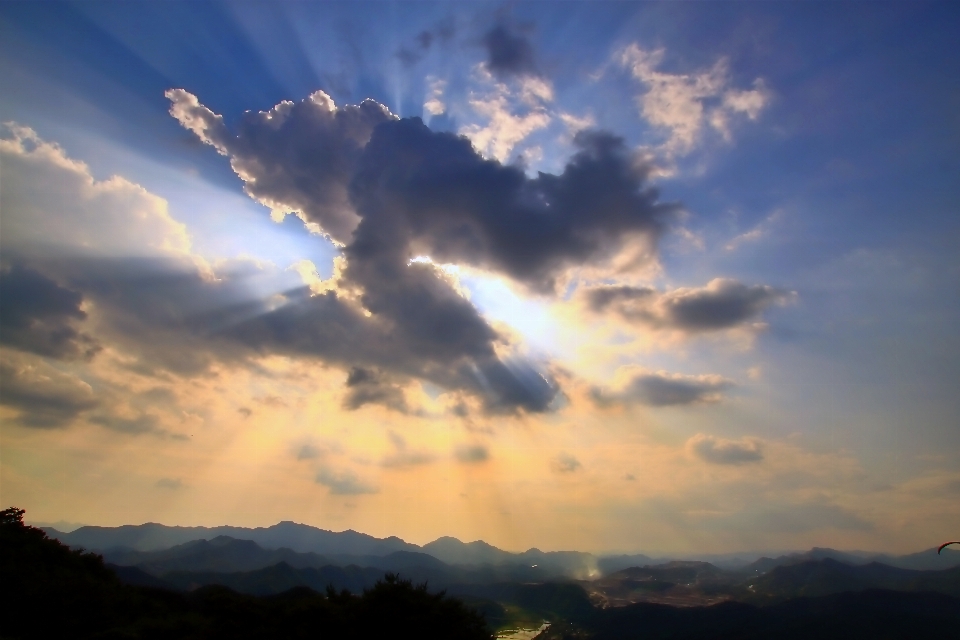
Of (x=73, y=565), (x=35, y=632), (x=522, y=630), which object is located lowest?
(x=522, y=630)

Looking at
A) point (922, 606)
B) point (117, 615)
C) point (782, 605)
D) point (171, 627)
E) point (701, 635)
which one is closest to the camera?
point (171, 627)

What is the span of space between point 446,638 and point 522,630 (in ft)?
559

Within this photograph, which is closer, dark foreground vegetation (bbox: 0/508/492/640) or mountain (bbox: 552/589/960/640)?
dark foreground vegetation (bbox: 0/508/492/640)

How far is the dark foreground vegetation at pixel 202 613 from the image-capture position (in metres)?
43.4

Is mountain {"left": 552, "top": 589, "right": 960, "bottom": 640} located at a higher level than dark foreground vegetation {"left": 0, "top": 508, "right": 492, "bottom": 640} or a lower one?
lower

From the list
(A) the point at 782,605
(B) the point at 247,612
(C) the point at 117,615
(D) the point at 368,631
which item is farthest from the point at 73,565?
(A) the point at 782,605

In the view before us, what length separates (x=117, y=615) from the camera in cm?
5625

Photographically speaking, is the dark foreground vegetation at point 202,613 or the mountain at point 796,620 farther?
the mountain at point 796,620

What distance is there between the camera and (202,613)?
57.0m

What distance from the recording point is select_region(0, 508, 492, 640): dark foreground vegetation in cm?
4344

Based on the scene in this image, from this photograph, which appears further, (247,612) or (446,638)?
(247,612)

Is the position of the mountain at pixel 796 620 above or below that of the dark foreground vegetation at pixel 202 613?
below

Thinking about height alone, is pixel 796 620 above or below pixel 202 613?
below

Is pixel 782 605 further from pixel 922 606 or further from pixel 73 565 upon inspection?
pixel 73 565
